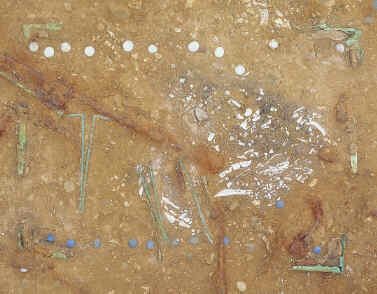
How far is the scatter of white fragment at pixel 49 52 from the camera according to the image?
3.92 m

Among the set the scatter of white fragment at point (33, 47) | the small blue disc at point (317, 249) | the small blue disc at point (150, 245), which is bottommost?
the small blue disc at point (317, 249)

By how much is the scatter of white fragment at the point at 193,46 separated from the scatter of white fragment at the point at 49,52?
1174mm

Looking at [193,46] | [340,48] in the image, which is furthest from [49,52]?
[340,48]

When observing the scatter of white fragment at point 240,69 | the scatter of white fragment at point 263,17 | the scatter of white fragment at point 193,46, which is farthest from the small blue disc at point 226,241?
the scatter of white fragment at point 263,17

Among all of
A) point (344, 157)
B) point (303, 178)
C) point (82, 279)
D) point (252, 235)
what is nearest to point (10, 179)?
point (82, 279)

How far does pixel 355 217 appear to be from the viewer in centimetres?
397

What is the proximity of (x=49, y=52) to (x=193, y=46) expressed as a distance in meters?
1.24

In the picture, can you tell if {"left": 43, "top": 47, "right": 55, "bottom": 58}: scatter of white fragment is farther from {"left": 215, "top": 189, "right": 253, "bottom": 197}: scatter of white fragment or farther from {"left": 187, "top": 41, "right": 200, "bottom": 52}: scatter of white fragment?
{"left": 215, "top": 189, "right": 253, "bottom": 197}: scatter of white fragment

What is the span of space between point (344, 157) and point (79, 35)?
2524 mm

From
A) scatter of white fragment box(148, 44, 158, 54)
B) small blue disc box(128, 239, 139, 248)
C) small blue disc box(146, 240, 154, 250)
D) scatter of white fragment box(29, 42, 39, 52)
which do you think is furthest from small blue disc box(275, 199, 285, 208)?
scatter of white fragment box(29, 42, 39, 52)

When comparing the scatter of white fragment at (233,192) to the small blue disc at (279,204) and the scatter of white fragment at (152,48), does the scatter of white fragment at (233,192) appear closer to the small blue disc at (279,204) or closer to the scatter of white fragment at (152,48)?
the small blue disc at (279,204)

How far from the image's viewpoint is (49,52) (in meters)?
3.93

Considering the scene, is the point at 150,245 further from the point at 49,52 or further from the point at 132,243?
the point at 49,52

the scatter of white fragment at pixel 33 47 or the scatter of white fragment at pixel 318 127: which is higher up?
the scatter of white fragment at pixel 33 47
